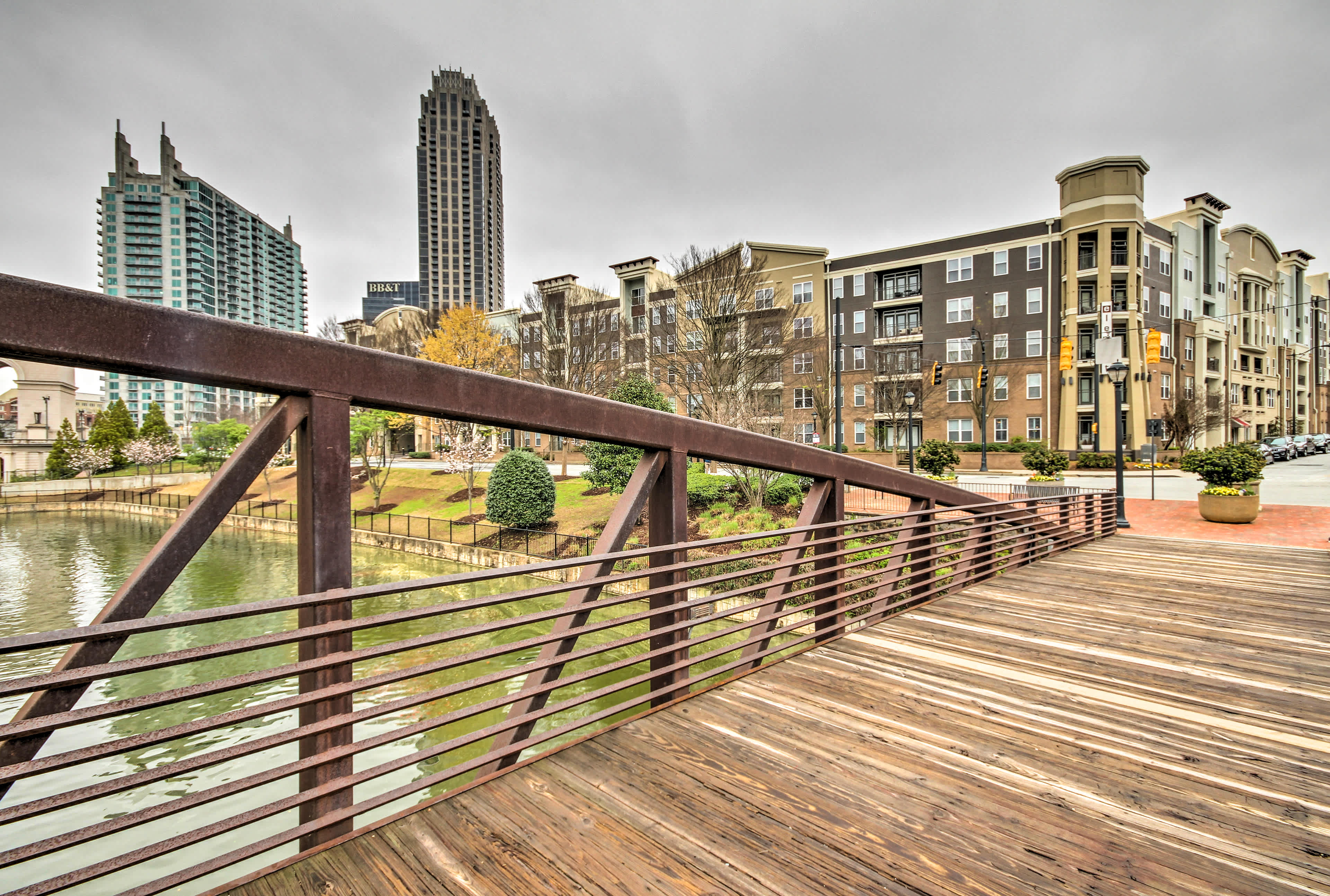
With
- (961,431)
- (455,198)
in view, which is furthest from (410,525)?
(455,198)

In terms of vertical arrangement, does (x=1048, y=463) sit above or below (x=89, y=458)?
below

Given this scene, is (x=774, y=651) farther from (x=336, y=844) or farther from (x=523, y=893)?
(x=336, y=844)

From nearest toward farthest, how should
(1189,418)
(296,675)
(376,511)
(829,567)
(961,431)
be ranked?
(296,675), (829,567), (376,511), (1189,418), (961,431)

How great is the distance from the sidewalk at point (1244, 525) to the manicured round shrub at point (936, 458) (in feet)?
19.8

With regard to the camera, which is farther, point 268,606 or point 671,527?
point 671,527

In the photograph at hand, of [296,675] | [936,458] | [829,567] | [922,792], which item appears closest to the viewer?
[296,675]

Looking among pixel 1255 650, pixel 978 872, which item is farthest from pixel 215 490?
pixel 1255 650

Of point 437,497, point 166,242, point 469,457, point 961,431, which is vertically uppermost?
point 166,242

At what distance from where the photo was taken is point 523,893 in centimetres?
206

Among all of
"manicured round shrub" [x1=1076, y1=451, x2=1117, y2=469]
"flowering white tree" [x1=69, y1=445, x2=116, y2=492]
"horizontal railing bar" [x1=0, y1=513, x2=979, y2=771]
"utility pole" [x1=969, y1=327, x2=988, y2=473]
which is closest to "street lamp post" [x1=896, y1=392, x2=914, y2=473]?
"utility pole" [x1=969, y1=327, x2=988, y2=473]

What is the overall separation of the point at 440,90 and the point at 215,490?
164m

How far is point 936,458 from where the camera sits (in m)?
22.9

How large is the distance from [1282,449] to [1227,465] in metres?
31.6

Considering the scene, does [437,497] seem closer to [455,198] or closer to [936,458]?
[936,458]
